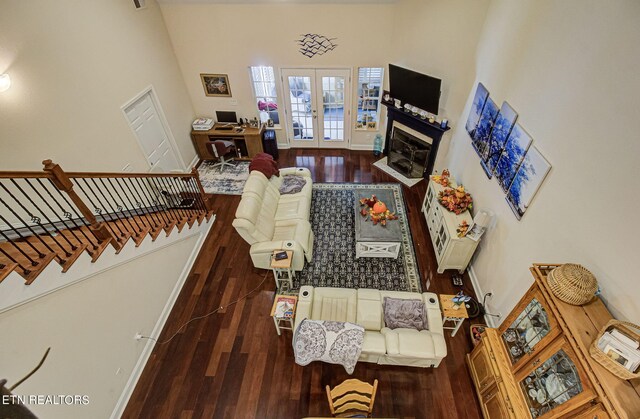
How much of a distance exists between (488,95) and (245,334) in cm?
479

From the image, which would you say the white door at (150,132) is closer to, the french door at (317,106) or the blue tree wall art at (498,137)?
the french door at (317,106)

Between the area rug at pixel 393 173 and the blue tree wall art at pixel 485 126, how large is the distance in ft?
6.35

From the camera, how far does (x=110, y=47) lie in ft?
15.0

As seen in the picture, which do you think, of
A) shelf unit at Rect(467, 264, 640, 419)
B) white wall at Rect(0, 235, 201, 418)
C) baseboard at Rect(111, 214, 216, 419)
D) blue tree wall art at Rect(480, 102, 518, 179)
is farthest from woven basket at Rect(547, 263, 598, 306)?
baseboard at Rect(111, 214, 216, 419)

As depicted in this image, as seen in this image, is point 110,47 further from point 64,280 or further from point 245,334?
point 245,334

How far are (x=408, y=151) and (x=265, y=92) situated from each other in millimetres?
3519

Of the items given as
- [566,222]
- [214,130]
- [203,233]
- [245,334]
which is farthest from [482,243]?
[214,130]

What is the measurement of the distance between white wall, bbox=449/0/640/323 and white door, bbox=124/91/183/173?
5.74 meters

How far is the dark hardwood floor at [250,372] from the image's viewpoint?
3471mm

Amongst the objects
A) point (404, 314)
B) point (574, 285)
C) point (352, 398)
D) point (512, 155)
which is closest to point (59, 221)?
point (352, 398)

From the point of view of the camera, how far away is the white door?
524 cm

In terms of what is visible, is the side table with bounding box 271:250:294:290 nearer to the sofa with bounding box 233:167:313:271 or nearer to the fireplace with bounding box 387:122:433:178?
the sofa with bounding box 233:167:313:271

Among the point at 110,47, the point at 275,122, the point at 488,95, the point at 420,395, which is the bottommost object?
the point at 420,395

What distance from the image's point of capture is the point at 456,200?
4.68 m
